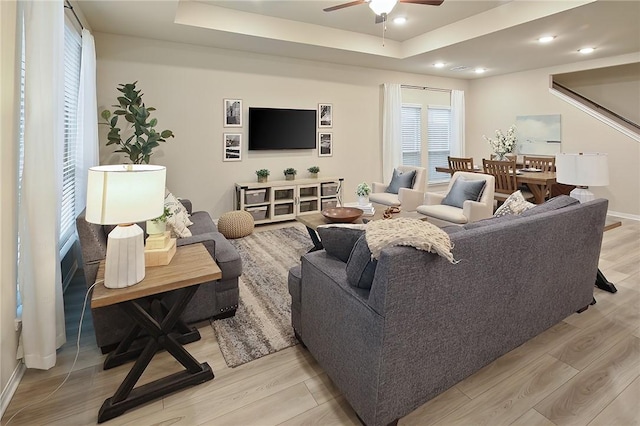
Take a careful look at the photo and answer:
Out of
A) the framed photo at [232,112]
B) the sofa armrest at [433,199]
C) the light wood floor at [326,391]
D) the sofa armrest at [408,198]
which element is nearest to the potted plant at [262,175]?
the framed photo at [232,112]

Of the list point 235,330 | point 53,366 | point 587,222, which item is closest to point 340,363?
point 235,330

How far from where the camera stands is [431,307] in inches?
60.9

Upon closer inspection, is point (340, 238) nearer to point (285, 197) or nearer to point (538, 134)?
point (285, 197)

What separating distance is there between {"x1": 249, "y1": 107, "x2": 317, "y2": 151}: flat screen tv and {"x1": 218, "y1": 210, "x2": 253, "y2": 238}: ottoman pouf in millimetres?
1279

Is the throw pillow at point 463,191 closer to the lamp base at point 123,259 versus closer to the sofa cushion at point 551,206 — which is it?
the sofa cushion at point 551,206

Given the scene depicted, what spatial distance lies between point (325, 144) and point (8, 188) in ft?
15.9

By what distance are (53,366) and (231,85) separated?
14.0 feet

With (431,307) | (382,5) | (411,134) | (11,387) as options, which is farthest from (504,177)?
(11,387)

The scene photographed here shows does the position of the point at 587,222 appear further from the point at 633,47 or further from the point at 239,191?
the point at 633,47

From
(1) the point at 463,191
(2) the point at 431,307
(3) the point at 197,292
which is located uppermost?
(1) the point at 463,191

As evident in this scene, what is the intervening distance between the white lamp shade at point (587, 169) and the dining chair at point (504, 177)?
5.86 feet

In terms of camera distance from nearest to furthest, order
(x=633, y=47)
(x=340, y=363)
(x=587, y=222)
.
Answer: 1. (x=340, y=363)
2. (x=587, y=222)
3. (x=633, y=47)

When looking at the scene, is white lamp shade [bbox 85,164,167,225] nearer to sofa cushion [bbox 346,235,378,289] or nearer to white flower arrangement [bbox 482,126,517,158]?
sofa cushion [bbox 346,235,378,289]

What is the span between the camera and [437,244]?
143cm
